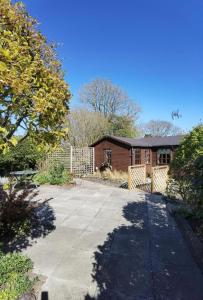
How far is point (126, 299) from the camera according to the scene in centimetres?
326

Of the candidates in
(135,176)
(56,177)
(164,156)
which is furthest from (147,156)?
(56,177)

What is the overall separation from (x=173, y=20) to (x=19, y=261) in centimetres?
1018

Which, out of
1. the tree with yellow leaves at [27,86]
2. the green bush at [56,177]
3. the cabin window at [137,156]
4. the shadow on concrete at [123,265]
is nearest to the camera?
the tree with yellow leaves at [27,86]

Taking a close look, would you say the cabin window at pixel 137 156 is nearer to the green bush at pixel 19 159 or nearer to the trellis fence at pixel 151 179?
the trellis fence at pixel 151 179

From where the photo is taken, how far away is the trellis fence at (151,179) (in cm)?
1101

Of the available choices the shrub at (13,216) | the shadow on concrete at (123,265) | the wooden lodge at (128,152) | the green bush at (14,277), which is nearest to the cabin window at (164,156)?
the wooden lodge at (128,152)

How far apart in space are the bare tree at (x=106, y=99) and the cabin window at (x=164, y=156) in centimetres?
1272

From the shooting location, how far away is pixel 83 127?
24625 millimetres

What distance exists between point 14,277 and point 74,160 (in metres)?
13.1

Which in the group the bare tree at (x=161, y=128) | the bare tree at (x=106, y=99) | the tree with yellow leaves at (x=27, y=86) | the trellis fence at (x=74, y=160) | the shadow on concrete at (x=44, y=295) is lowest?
the shadow on concrete at (x=44, y=295)

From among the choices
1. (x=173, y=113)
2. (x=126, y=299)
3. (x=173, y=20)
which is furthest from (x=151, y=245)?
(x=173, y=113)

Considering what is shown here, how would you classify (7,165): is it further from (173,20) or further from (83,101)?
(83,101)

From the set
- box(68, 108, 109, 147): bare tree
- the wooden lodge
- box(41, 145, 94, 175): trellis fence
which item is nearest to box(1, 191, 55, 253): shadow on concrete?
box(41, 145, 94, 175): trellis fence

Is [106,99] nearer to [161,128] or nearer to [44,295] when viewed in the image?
[161,128]
